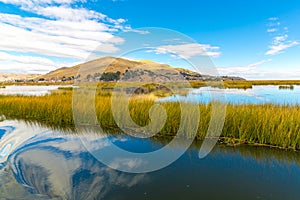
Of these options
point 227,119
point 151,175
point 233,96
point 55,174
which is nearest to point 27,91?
point 233,96

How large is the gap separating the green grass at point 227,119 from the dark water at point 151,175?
54cm

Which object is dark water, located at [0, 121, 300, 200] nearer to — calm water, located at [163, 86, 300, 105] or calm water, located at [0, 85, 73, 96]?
calm water, located at [163, 86, 300, 105]

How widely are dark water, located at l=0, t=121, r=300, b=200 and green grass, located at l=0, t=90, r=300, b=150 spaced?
537mm

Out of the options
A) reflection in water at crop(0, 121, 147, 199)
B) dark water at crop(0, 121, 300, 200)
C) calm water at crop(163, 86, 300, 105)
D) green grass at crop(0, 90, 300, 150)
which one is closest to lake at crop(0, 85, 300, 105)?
calm water at crop(163, 86, 300, 105)

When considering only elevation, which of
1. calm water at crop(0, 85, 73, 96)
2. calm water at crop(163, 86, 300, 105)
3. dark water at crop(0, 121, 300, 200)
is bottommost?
dark water at crop(0, 121, 300, 200)

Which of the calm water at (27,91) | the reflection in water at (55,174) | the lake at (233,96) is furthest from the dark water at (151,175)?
the calm water at (27,91)

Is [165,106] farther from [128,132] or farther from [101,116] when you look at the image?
[101,116]

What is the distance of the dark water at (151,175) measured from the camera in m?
4.17

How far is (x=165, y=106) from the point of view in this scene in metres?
9.41

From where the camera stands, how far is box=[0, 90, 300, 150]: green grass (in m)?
6.68

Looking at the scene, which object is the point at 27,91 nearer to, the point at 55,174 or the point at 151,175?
the point at 55,174

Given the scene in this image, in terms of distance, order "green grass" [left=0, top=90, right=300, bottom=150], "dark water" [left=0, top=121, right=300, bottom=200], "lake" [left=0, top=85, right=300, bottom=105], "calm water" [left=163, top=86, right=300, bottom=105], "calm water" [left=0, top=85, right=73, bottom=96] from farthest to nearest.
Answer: "calm water" [left=0, top=85, right=73, bottom=96] → "lake" [left=0, top=85, right=300, bottom=105] → "calm water" [left=163, top=86, right=300, bottom=105] → "green grass" [left=0, top=90, right=300, bottom=150] → "dark water" [left=0, top=121, right=300, bottom=200]

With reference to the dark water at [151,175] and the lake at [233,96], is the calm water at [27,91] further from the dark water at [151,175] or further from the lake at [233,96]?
the dark water at [151,175]

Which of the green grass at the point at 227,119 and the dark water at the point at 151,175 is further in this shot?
the green grass at the point at 227,119
